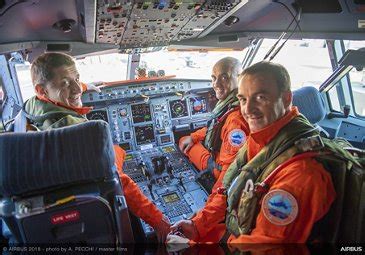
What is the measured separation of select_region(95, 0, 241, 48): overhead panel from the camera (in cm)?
222

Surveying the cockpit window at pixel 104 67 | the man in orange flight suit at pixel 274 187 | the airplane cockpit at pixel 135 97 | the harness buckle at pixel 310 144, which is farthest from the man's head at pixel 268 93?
the cockpit window at pixel 104 67

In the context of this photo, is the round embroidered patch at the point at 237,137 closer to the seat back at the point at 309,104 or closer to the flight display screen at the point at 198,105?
the seat back at the point at 309,104

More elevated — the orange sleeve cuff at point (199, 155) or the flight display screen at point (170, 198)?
the orange sleeve cuff at point (199, 155)

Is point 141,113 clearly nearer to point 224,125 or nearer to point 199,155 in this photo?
point 199,155

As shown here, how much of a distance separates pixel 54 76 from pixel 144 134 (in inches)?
71.5

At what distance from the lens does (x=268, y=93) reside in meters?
1.56

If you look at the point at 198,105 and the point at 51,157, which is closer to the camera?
the point at 51,157

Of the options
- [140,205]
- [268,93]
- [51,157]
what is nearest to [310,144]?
[268,93]

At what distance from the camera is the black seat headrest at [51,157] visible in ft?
4.28

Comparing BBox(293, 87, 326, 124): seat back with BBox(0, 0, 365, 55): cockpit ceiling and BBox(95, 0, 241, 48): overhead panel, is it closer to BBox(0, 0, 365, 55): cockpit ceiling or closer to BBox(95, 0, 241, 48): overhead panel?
BBox(0, 0, 365, 55): cockpit ceiling

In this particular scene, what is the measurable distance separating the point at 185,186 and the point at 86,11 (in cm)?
180

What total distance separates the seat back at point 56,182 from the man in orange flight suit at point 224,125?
1.10 metres

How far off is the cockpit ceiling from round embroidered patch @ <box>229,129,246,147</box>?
1036 mm

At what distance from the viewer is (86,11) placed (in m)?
2.14
